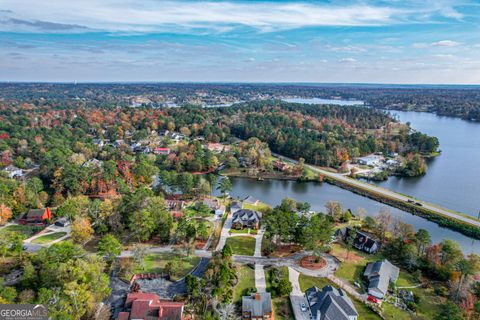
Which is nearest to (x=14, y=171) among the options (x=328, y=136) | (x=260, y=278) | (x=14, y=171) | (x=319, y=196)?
(x=14, y=171)

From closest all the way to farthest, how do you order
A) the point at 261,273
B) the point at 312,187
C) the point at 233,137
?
the point at 261,273, the point at 312,187, the point at 233,137

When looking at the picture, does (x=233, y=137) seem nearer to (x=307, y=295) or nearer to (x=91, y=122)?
(x=91, y=122)

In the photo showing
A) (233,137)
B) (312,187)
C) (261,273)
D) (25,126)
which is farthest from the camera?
(233,137)

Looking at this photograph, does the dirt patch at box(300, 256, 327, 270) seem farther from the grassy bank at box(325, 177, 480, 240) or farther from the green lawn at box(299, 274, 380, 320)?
the grassy bank at box(325, 177, 480, 240)

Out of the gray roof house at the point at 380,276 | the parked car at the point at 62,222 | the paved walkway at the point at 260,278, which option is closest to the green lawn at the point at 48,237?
the parked car at the point at 62,222

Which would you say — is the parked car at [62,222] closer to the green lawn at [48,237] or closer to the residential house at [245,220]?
the green lawn at [48,237]

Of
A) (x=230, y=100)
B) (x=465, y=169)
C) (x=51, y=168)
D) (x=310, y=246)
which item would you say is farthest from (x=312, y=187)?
(x=230, y=100)

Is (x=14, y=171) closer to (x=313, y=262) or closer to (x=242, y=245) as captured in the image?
(x=242, y=245)
